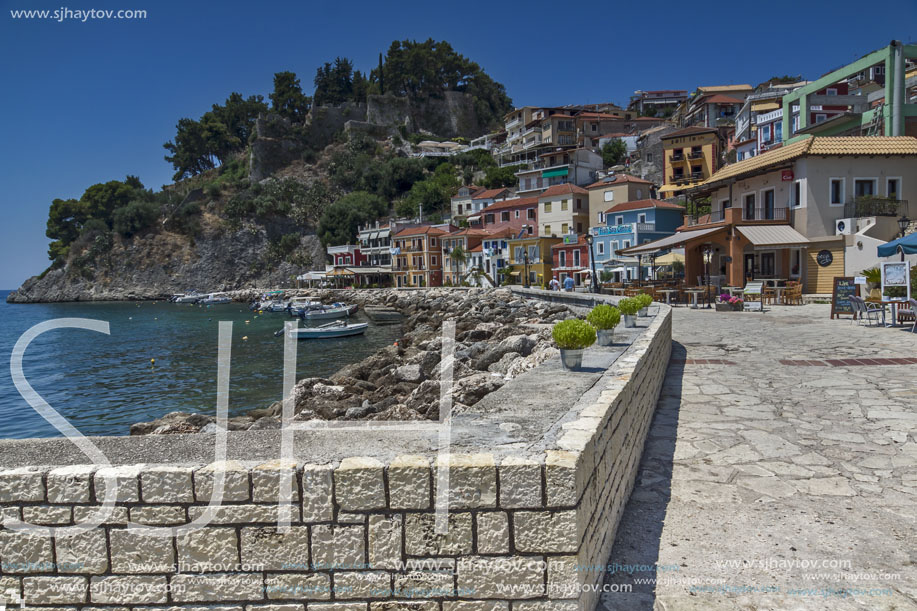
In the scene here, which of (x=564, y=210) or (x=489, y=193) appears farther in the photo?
(x=489, y=193)

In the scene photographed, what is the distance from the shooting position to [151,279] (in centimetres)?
9144

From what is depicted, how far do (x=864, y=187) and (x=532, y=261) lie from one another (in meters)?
29.3

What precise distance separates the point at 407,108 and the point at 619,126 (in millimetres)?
44256

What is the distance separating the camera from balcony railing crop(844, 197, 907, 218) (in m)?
27.0

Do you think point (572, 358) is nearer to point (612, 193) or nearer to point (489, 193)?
point (612, 193)

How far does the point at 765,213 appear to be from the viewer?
99.3ft

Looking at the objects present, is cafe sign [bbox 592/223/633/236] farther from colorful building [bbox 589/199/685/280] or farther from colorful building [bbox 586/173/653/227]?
colorful building [bbox 586/173/653/227]

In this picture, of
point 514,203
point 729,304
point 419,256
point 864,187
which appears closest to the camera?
point 729,304

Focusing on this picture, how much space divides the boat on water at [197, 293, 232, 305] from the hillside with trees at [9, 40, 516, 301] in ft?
26.6

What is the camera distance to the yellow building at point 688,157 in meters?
54.9

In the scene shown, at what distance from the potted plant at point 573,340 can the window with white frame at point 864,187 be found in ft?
94.3

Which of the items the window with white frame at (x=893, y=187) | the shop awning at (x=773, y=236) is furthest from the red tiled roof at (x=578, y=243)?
the window with white frame at (x=893, y=187)

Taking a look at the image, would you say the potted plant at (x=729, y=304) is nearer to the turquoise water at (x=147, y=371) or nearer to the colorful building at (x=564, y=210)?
the turquoise water at (x=147, y=371)

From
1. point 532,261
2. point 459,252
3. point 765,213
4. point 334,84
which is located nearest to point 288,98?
point 334,84
